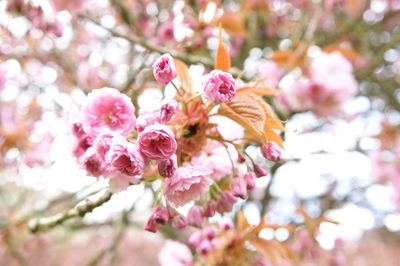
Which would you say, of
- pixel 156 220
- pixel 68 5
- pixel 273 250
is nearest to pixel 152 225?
pixel 156 220

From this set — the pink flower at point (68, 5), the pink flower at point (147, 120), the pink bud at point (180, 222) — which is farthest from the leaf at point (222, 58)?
the pink flower at point (68, 5)

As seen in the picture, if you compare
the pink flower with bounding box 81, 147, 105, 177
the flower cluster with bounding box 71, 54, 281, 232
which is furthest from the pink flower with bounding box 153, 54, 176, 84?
the pink flower with bounding box 81, 147, 105, 177

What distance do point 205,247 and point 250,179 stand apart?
0.45 meters

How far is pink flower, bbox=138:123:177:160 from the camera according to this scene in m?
0.76

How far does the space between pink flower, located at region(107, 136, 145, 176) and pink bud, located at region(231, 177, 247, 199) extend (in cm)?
26

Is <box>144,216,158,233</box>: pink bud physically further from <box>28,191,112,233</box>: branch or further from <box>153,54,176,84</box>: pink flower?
<box>153,54,176,84</box>: pink flower

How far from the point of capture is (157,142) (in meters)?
0.78

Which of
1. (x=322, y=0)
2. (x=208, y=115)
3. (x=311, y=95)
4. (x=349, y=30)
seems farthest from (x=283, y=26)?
(x=208, y=115)

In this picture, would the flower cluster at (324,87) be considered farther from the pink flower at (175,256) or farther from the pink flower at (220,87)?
the pink flower at (220,87)

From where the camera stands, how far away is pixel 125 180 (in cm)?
88

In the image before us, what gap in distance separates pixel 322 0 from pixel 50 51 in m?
2.31

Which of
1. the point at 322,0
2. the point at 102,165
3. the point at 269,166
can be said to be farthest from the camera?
the point at 269,166

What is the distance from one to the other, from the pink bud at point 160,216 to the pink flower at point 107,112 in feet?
0.66

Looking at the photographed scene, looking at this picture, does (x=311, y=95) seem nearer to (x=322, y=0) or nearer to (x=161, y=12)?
(x=322, y=0)
